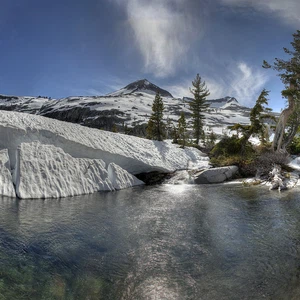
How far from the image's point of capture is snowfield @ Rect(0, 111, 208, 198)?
14195mm

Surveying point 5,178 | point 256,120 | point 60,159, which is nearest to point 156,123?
point 256,120

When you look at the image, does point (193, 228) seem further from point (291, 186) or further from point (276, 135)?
point (276, 135)

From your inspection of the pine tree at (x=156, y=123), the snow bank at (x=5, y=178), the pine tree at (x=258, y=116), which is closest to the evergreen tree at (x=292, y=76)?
the pine tree at (x=258, y=116)

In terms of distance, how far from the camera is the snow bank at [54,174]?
13961 millimetres

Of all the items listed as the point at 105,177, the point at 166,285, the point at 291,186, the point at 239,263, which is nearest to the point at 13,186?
the point at 105,177

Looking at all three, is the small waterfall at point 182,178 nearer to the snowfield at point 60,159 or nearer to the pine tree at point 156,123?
the snowfield at point 60,159

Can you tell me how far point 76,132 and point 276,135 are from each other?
2174cm

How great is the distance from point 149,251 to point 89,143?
515 inches

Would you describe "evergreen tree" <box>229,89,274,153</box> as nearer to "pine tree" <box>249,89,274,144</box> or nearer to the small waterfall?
"pine tree" <box>249,89,274,144</box>

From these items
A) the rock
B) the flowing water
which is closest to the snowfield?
the flowing water

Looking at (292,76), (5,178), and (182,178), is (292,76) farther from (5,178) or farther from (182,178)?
(5,178)

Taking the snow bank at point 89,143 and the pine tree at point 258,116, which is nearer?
the snow bank at point 89,143

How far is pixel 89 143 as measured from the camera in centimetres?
1862

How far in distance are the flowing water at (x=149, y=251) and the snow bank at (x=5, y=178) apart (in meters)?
1.49
